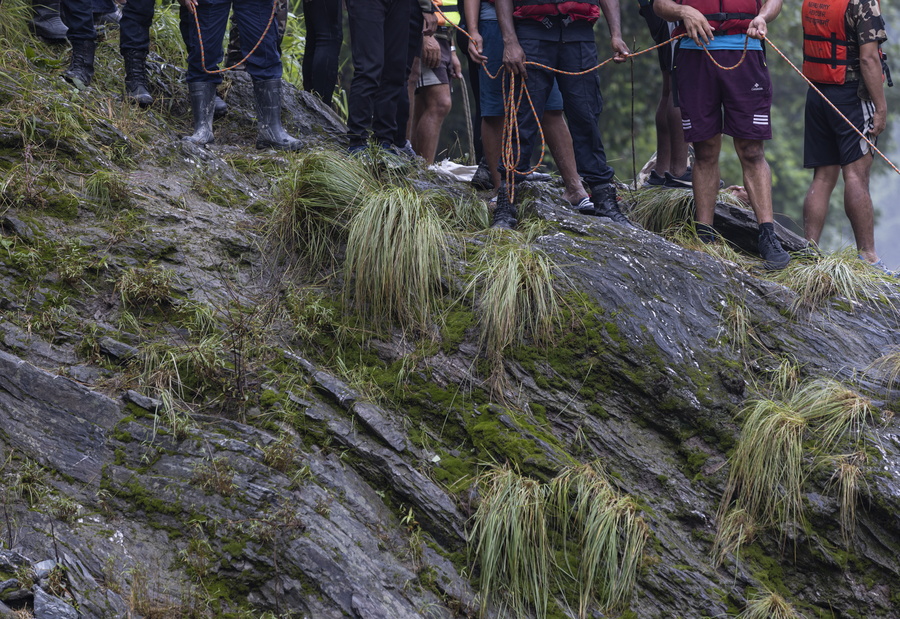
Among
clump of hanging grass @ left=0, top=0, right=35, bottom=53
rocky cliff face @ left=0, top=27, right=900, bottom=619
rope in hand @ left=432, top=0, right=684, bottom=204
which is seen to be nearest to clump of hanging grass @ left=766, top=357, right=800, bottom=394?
rocky cliff face @ left=0, top=27, right=900, bottom=619

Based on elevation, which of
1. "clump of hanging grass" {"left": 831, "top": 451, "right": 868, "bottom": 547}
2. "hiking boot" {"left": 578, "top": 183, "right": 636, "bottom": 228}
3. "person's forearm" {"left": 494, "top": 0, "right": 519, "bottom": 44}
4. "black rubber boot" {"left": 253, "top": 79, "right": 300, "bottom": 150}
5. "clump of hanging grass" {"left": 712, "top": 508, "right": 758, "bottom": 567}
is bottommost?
"clump of hanging grass" {"left": 712, "top": 508, "right": 758, "bottom": 567}

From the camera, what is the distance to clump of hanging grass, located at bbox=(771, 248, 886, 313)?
18.2 ft

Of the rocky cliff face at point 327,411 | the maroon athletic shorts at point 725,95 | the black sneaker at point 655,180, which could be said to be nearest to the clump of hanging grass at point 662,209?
the black sneaker at point 655,180

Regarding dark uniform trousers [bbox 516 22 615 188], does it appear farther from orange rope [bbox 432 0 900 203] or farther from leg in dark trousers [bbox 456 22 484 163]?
leg in dark trousers [bbox 456 22 484 163]

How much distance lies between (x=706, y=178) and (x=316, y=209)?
2637mm

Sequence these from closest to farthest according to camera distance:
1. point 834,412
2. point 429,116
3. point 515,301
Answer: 1. point 834,412
2. point 515,301
3. point 429,116

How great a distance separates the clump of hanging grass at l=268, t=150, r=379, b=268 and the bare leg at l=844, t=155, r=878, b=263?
140 inches

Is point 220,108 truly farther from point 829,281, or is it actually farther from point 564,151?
Answer: point 829,281

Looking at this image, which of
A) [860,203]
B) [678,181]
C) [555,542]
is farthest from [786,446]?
[678,181]

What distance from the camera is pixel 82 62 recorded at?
251 inches

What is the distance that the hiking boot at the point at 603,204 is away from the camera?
A: 612cm

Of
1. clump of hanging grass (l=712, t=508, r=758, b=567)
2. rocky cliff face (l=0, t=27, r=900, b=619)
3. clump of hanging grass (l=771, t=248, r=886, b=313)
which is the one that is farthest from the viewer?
clump of hanging grass (l=771, t=248, r=886, b=313)

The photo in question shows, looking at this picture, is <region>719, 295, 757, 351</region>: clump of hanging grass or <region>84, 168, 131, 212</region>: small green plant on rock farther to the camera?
<region>84, 168, 131, 212</region>: small green plant on rock

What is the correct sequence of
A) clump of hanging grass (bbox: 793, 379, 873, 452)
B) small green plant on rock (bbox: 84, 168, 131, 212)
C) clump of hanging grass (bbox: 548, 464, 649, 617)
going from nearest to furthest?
clump of hanging grass (bbox: 548, 464, 649, 617), clump of hanging grass (bbox: 793, 379, 873, 452), small green plant on rock (bbox: 84, 168, 131, 212)
